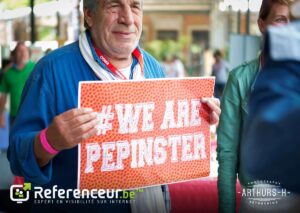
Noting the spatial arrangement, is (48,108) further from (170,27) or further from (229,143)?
(170,27)

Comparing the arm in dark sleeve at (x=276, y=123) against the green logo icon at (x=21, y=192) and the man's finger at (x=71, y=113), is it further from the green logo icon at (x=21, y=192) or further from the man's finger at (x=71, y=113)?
the green logo icon at (x=21, y=192)

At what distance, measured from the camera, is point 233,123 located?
1632 millimetres

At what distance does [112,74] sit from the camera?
5.13 feet

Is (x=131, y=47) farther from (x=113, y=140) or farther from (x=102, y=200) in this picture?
(x=102, y=200)

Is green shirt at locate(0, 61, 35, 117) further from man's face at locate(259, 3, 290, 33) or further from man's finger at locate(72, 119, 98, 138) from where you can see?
man's finger at locate(72, 119, 98, 138)

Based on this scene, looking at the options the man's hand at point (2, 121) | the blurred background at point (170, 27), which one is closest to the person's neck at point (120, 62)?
the blurred background at point (170, 27)

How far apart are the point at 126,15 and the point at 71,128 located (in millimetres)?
369

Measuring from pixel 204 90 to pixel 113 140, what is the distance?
0.30 meters

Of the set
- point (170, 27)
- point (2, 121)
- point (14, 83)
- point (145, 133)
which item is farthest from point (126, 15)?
point (170, 27)

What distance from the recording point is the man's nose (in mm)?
1567

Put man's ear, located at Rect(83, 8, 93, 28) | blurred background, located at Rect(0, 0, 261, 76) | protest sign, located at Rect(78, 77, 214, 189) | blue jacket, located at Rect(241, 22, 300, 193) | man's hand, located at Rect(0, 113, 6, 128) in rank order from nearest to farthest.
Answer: blue jacket, located at Rect(241, 22, 300, 193) < protest sign, located at Rect(78, 77, 214, 189) < man's ear, located at Rect(83, 8, 93, 28) < blurred background, located at Rect(0, 0, 261, 76) < man's hand, located at Rect(0, 113, 6, 128)

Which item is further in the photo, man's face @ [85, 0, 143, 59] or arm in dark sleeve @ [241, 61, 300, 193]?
man's face @ [85, 0, 143, 59]

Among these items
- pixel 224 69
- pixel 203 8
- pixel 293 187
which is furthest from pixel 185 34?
pixel 293 187

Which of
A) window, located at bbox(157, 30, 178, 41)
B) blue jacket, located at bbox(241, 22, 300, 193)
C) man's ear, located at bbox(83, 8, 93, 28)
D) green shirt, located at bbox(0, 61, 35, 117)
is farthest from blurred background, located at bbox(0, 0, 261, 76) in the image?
blue jacket, located at bbox(241, 22, 300, 193)
